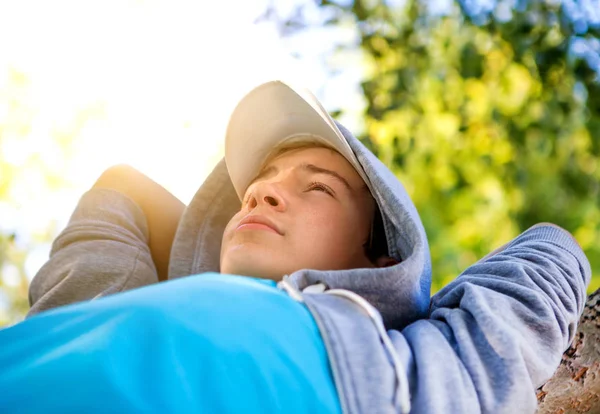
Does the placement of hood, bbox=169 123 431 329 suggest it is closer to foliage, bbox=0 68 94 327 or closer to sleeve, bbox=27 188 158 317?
sleeve, bbox=27 188 158 317

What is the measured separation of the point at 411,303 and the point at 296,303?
31 centimetres

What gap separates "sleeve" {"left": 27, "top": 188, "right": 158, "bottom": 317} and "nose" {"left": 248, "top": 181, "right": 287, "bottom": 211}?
0.42 metres

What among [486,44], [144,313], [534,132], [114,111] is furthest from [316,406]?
[114,111]

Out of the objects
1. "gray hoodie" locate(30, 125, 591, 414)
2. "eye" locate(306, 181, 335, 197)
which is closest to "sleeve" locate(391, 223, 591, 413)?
"gray hoodie" locate(30, 125, 591, 414)

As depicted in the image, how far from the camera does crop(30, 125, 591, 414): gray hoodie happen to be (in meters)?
1.14

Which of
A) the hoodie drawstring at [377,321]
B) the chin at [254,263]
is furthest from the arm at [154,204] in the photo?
the hoodie drawstring at [377,321]

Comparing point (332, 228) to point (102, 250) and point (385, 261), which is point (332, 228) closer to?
point (385, 261)

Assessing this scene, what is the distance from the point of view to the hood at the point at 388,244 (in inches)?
54.4

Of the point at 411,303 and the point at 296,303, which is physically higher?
the point at 296,303

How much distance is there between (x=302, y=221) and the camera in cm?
159

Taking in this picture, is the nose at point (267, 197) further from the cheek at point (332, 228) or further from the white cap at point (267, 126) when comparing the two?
the white cap at point (267, 126)

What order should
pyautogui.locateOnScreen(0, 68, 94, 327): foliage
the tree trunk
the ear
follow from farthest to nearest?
pyautogui.locateOnScreen(0, 68, 94, 327): foliage
the ear
the tree trunk

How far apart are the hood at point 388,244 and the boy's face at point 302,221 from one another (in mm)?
72

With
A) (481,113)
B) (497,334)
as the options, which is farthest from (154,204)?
(481,113)
